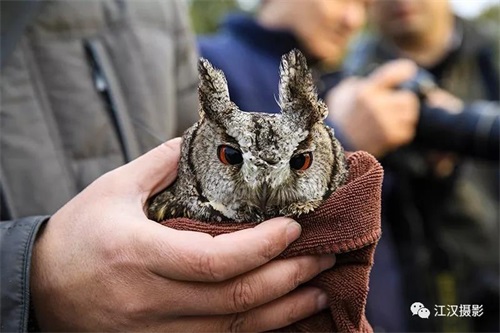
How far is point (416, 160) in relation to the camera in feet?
6.95

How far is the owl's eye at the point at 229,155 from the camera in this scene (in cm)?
93

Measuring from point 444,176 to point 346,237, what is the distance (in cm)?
137

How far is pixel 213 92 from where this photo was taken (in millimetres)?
927

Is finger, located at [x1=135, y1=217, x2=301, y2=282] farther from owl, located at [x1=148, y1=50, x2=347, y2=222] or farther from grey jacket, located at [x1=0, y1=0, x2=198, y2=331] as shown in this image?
grey jacket, located at [x1=0, y1=0, x2=198, y2=331]

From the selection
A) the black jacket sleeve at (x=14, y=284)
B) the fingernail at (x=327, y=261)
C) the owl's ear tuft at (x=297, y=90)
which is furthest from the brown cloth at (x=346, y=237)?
the black jacket sleeve at (x=14, y=284)

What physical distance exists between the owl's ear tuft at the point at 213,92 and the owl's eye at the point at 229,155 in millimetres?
45

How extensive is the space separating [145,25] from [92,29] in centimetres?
16

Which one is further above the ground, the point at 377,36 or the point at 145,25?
the point at 145,25

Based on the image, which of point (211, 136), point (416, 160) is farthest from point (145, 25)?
point (416, 160)

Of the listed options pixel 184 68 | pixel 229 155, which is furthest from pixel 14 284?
pixel 184 68

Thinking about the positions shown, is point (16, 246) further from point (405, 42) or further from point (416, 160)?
point (405, 42)

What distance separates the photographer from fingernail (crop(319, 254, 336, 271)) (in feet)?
3.15

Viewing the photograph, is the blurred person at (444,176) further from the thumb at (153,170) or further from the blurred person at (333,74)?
the thumb at (153,170)

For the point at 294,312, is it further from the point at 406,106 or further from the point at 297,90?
the point at 406,106
